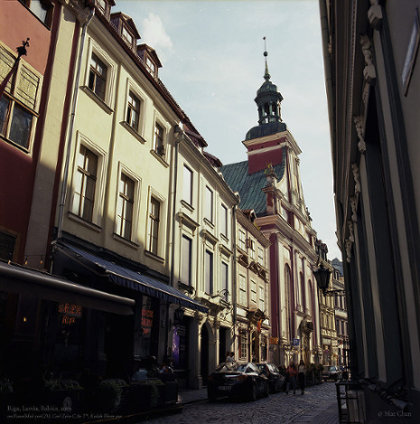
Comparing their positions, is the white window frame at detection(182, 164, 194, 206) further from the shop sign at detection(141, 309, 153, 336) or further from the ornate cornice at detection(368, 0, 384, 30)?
the ornate cornice at detection(368, 0, 384, 30)

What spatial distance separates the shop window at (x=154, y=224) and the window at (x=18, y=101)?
7.26m

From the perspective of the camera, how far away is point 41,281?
6.73m

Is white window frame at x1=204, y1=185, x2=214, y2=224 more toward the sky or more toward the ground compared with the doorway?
more toward the sky

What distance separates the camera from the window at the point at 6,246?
33.2 feet

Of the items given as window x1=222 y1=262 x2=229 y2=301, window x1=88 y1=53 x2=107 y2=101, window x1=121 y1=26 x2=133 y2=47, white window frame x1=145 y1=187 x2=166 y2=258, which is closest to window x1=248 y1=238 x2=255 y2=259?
window x1=222 y1=262 x2=229 y2=301

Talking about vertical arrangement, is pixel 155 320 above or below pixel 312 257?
below

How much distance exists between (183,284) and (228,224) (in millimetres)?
8295

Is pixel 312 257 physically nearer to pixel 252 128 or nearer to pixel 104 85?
pixel 252 128

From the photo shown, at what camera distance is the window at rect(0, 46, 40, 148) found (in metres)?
10.7

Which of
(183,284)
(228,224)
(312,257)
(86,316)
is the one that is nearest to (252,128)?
(312,257)

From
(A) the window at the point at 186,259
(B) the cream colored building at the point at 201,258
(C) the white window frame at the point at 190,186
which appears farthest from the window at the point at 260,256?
(A) the window at the point at 186,259

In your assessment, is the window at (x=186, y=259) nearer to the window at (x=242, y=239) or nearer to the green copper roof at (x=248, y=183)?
the window at (x=242, y=239)

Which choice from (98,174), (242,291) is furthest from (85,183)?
(242,291)

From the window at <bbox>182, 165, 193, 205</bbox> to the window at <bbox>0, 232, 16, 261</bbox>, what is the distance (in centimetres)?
1131
